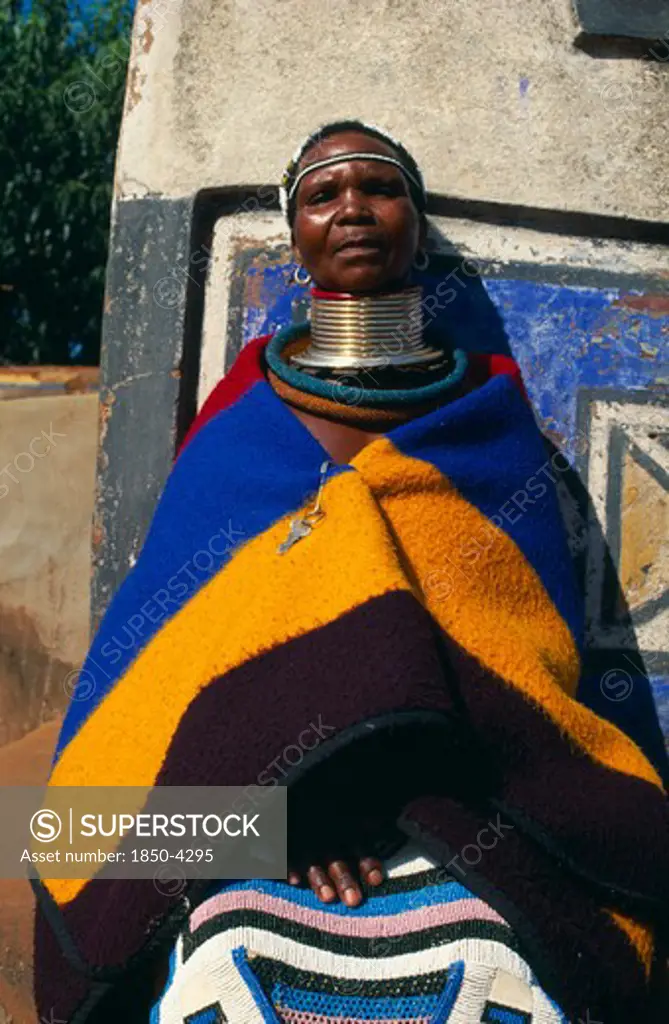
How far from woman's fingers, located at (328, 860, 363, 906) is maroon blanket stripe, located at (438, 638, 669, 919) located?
28 centimetres

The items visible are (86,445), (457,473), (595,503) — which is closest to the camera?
(457,473)

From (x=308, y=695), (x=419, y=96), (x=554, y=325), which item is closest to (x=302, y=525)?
(x=308, y=695)

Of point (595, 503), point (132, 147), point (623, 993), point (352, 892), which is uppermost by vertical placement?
point (132, 147)

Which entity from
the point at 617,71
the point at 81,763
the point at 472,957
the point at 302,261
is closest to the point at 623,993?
the point at 472,957

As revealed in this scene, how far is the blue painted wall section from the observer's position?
291 centimetres

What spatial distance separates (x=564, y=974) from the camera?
1815 mm

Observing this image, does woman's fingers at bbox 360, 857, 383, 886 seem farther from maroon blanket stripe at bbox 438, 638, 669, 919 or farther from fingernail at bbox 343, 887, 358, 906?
maroon blanket stripe at bbox 438, 638, 669, 919

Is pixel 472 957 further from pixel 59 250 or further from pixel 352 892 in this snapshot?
pixel 59 250

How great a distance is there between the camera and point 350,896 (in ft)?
6.09

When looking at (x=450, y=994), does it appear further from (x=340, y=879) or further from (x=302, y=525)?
(x=302, y=525)

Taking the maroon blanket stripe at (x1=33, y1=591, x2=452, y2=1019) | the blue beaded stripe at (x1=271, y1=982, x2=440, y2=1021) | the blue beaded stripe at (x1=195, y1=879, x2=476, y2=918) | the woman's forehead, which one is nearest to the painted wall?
the woman's forehead

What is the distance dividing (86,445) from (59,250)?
323 centimetres

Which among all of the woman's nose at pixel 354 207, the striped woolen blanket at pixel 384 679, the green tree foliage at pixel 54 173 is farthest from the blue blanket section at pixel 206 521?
the green tree foliage at pixel 54 173

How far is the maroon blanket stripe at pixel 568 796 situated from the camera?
191cm
